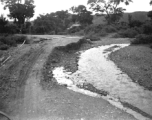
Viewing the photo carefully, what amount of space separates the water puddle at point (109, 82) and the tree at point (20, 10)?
27.7m

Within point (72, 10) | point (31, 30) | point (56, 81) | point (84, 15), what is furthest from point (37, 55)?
point (72, 10)

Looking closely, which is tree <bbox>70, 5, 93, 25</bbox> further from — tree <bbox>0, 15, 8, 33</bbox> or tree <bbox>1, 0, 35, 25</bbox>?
tree <bbox>0, 15, 8, 33</bbox>

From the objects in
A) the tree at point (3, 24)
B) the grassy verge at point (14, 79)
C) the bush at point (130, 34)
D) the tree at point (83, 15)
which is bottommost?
the grassy verge at point (14, 79)

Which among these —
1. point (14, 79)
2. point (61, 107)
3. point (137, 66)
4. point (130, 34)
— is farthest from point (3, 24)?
point (61, 107)

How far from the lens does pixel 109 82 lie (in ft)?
31.1

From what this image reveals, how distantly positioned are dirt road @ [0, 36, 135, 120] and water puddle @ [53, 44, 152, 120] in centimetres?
60

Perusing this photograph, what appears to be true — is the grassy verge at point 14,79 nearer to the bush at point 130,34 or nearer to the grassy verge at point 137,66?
the grassy verge at point 137,66

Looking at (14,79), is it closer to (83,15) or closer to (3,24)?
(3,24)

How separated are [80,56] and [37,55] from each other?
407 centimetres

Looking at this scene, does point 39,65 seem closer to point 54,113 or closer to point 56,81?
point 56,81

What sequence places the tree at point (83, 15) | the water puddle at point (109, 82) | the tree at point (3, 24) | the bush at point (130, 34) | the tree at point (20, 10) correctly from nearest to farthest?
1. the water puddle at point (109, 82)
2. the tree at point (3, 24)
3. the bush at point (130, 34)
4. the tree at point (20, 10)
5. the tree at point (83, 15)

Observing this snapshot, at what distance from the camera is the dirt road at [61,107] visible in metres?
6.01

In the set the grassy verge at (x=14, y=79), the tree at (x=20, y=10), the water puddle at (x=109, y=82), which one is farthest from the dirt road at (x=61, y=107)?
the tree at (x=20, y=10)

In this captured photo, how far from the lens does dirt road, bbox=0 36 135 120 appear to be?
6012mm
